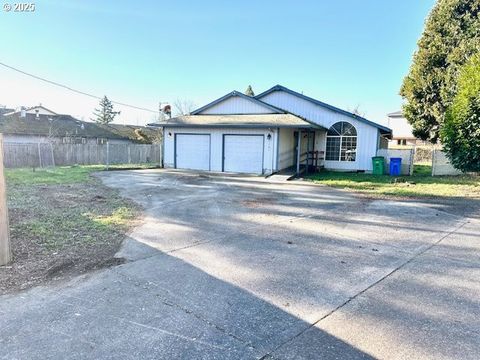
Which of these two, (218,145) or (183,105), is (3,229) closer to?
(218,145)

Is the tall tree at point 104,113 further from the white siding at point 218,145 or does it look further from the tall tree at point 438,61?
the tall tree at point 438,61

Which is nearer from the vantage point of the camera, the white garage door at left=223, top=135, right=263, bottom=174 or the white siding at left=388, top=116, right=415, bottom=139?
the white garage door at left=223, top=135, right=263, bottom=174

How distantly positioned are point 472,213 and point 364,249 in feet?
16.6

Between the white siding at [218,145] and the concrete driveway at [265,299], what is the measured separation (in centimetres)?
1006

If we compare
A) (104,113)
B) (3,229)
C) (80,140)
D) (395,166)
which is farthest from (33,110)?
(3,229)

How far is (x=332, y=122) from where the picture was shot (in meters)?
19.3

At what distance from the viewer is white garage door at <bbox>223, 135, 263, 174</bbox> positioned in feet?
56.4

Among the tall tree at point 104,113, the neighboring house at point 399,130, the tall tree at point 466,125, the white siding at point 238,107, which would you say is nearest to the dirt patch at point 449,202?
the tall tree at point 466,125

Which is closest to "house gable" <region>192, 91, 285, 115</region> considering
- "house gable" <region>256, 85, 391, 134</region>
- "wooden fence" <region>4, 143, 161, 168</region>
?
"house gable" <region>256, 85, 391, 134</region>

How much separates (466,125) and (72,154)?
22.7 m

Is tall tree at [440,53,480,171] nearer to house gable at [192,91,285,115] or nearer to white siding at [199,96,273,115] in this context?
house gable at [192,91,285,115]

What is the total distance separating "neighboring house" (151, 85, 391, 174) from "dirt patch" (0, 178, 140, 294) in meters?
8.58

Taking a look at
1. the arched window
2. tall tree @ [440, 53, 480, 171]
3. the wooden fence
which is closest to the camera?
tall tree @ [440, 53, 480, 171]

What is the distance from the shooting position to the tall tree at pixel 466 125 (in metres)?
→ 12.0
